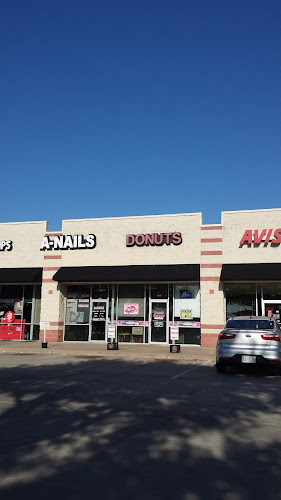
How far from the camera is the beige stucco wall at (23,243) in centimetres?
2419

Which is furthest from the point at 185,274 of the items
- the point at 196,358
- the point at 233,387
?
the point at 233,387

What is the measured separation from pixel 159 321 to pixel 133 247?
162 inches

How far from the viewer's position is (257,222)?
21.3 m

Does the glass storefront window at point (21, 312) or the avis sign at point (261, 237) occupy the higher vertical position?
the avis sign at point (261, 237)

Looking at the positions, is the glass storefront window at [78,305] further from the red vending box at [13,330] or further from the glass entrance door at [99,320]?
the red vending box at [13,330]

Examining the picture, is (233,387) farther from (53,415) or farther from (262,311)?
(262,311)

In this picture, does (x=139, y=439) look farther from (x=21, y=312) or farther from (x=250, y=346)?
(x=21, y=312)

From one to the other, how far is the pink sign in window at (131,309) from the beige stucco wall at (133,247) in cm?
223

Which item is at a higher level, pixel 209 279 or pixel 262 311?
pixel 209 279

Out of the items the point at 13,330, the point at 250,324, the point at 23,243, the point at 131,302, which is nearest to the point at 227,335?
the point at 250,324

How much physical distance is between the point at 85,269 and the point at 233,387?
1456 centimetres

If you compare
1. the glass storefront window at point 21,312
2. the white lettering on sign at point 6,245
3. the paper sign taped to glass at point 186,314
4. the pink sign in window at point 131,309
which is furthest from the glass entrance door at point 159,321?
the white lettering on sign at point 6,245

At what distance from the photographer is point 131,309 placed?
2300 cm

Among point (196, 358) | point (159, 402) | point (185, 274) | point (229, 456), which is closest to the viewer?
point (229, 456)
